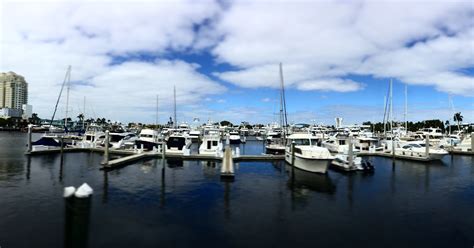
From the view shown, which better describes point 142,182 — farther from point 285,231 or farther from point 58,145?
point 58,145

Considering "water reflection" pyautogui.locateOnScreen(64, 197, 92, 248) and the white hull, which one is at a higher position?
"water reflection" pyautogui.locateOnScreen(64, 197, 92, 248)

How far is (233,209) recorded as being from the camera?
21.1 metres

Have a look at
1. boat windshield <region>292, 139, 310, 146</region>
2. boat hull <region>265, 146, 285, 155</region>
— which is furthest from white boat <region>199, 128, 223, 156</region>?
boat windshield <region>292, 139, 310, 146</region>

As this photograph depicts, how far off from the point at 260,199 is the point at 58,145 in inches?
1717

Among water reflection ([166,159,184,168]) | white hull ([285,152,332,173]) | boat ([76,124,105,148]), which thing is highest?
boat ([76,124,105,148])

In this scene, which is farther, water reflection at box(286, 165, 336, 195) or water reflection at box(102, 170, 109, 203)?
water reflection at box(286, 165, 336, 195)

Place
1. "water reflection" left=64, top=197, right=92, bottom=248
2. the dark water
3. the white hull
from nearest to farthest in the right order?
"water reflection" left=64, top=197, right=92, bottom=248, the dark water, the white hull

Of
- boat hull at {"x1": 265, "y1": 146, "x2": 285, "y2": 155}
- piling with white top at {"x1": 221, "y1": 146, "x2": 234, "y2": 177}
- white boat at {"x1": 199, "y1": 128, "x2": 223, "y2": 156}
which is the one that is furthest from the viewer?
boat hull at {"x1": 265, "y1": 146, "x2": 285, "y2": 155}

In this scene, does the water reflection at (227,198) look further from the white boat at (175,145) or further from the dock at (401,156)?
the dock at (401,156)

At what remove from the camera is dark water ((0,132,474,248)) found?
1565 cm

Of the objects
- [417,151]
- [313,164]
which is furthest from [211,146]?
[417,151]

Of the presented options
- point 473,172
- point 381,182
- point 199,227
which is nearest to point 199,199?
point 199,227

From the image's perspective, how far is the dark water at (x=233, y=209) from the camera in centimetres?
1565

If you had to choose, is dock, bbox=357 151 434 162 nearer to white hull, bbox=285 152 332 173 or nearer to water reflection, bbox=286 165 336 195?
white hull, bbox=285 152 332 173
